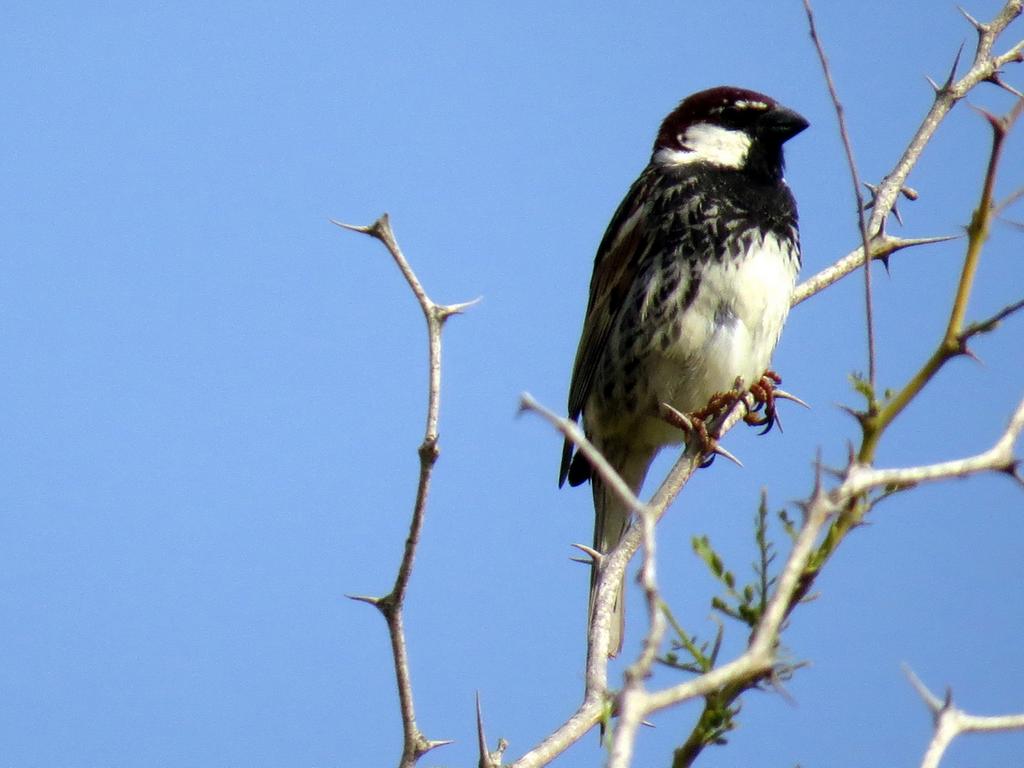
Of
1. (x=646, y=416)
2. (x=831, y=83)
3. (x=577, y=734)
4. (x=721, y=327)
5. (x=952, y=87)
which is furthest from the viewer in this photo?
(x=646, y=416)

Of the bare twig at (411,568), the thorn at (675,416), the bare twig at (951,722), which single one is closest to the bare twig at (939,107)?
the thorn at (675,416)

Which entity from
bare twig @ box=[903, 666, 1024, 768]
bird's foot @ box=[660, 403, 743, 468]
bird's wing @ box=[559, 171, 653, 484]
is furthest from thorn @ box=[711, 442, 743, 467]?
bare twig @ box=[903, 666, 1024, 768]

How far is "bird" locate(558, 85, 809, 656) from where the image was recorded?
4.66 meters

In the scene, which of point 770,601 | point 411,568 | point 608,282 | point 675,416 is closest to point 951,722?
point 770,601

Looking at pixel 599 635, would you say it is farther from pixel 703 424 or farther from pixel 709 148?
pixel 709 148

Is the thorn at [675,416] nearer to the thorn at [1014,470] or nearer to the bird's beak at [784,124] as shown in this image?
the bird's beak at [784,124]

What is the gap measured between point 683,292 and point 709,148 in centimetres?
84

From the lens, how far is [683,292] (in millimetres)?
4719

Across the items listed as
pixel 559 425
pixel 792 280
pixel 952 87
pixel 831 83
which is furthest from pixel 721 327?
pixel 559 425

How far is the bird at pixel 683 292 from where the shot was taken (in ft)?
15.3

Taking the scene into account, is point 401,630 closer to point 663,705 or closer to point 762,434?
point 663,705

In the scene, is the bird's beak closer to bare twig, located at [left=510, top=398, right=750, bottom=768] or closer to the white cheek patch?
the white cheek patch

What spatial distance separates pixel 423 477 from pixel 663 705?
1.11 meters

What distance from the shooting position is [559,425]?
49.4 inches
